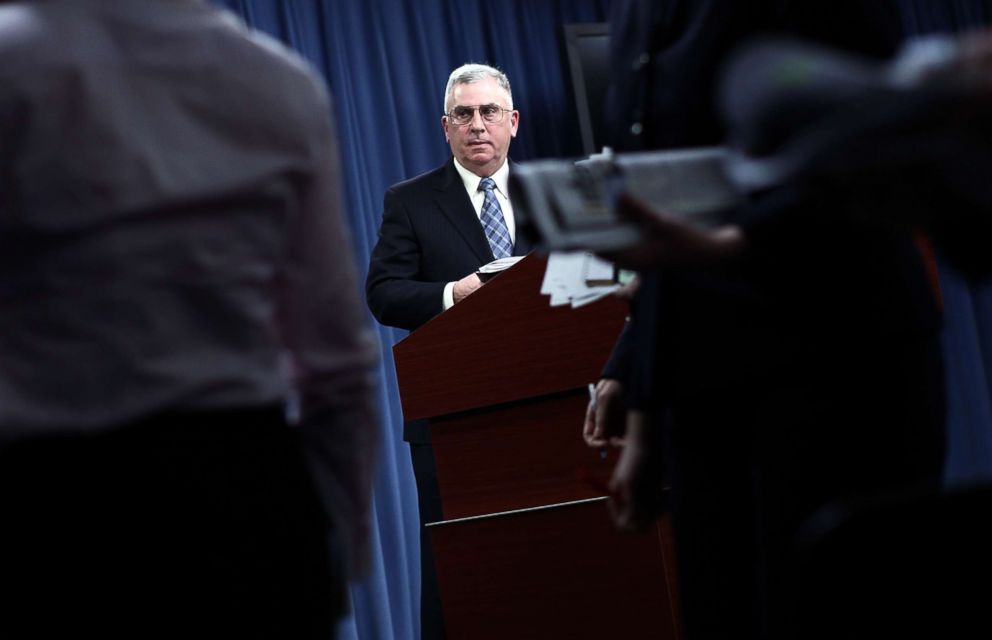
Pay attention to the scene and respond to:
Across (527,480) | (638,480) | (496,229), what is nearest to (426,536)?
(527,480)

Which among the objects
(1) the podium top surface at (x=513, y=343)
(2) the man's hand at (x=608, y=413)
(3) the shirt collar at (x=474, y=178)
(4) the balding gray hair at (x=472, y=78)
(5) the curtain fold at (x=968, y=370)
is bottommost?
(5) the curtain fold at (x=968, y=370)

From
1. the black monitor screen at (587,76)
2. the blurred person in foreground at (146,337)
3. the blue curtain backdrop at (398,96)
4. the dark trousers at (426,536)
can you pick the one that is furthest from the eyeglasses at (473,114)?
the blurred person in foreground at (146,337)

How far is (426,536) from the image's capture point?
3316 millimetres

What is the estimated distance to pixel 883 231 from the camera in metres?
1.15

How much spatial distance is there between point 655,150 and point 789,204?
260 mm

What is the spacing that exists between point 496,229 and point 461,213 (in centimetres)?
12

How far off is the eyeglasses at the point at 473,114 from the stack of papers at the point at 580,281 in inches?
90.7

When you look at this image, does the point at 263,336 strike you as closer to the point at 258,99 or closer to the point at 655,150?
the point at 258,99

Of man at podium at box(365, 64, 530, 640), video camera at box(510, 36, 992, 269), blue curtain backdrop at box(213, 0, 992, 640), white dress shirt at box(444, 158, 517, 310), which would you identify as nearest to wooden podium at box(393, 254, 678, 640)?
man at podium at box(365, 64, 530, 640)

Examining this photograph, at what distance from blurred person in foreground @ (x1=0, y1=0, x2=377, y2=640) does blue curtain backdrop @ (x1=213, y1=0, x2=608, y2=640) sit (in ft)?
11.6

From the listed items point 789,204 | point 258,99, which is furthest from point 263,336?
point 789,204

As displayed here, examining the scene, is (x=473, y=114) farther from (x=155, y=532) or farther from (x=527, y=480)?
(x=155, y=532)

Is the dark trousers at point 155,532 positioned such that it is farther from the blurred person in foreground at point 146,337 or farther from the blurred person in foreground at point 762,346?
the blurred person in foreground at point 762,346

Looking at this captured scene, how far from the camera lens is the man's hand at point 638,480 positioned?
1419mm
